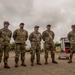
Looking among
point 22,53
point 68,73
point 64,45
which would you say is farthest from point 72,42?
point 64,45

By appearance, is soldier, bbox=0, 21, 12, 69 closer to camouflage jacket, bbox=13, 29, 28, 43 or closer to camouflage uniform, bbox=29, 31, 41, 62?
camouflage jacket, bbox=13, 29, 28, 43

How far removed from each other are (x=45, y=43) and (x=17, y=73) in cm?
352

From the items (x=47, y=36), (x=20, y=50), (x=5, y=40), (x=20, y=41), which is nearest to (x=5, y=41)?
(x=5, y=40)

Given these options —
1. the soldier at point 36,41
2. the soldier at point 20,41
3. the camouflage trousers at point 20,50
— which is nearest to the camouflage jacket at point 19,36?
the soldier at point 20,41

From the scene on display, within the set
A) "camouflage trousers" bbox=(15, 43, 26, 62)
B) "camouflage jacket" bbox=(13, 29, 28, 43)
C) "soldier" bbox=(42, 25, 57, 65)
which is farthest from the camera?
"soldier" bbox=(42, 25, 57, 65)

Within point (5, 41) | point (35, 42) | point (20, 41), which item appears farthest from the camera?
point (35, 42)

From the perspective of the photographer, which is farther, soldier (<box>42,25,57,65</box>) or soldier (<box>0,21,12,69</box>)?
soldier (<box>42,25,57,65</box>)

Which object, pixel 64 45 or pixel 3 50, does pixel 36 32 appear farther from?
pixel 64 45

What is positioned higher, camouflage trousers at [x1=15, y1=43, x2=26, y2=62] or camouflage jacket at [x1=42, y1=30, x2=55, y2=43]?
camouflage jacket at [x1=42, y1=30, x2=55, y2=43]

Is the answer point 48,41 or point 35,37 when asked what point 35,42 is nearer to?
point 35,37

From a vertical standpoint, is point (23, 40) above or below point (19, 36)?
below

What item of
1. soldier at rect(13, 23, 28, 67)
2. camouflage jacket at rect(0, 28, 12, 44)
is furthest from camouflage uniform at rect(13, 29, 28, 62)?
camouflage jacket at rect(0, 28, 12, 44)

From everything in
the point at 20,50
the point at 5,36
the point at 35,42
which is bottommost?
the point at 20,50

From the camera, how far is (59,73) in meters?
7.11
